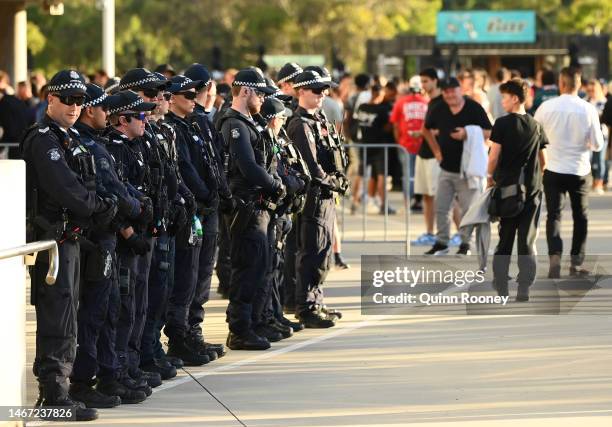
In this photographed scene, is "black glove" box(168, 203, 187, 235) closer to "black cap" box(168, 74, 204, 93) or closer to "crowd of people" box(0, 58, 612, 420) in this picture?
"crowd of people" box(0, 58, 612, 420)

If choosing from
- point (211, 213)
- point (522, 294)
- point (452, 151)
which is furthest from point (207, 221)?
point (452, 151)

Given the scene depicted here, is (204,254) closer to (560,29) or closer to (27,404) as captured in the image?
(27,404)

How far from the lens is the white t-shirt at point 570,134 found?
14.2 meters

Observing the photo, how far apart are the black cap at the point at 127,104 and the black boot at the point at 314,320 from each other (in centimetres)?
353

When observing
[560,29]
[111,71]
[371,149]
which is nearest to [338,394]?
[371,149]

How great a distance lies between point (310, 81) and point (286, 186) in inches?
44.0

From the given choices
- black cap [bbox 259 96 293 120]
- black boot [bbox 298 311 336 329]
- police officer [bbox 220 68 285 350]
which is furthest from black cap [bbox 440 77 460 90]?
police officer [bbox 220 68 285 350]

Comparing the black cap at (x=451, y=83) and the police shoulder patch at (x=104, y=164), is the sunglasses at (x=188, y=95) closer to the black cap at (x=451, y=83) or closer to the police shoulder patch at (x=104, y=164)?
the police shoulder patch at (x=104, y=164)

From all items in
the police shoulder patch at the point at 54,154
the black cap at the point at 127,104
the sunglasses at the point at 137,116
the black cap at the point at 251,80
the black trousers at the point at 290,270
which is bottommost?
the black trousers at the point at 290,270

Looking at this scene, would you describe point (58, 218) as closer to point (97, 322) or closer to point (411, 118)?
point (97, 322)

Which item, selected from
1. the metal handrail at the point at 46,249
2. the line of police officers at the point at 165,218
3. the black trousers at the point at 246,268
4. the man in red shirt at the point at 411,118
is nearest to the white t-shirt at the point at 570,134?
the line of police officers at the point at 165,218

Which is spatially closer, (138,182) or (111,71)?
(138,182)

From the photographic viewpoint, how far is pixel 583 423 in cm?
835

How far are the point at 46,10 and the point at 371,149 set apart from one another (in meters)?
6.18
